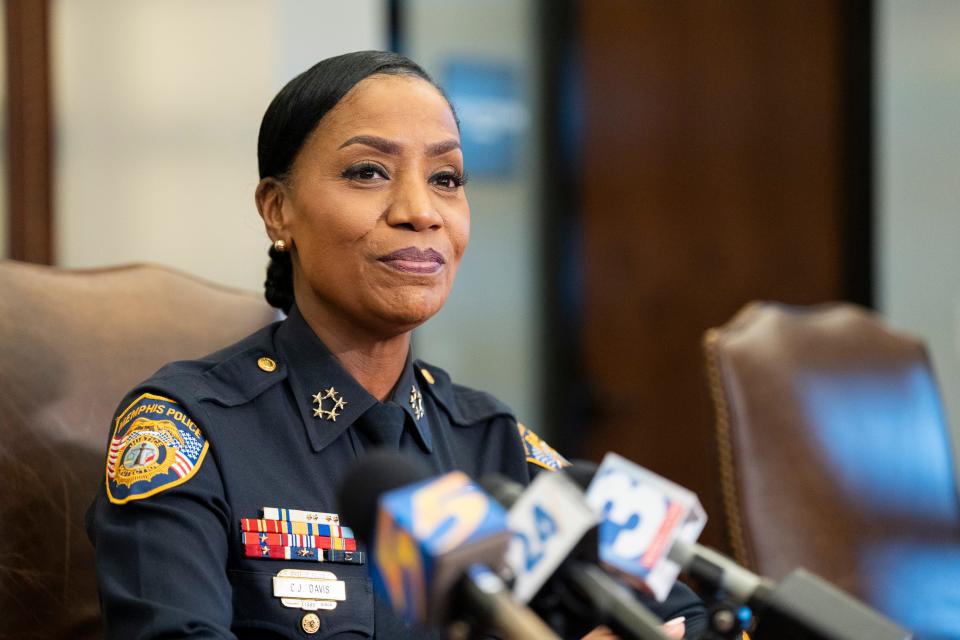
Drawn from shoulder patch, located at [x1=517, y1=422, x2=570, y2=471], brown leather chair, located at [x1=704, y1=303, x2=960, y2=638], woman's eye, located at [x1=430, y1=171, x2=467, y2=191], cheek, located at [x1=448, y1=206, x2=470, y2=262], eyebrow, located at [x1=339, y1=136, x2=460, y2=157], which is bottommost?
brown leather chair, located at [x1=704, y1=303, x2=960, y2=638]

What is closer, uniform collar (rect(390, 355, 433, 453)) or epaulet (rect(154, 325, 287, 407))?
epaulet (rect(154, 325, 287, 407))

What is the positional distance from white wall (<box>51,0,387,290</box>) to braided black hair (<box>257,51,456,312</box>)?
3.50 ft

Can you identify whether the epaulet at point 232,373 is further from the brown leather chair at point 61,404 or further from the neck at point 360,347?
the brown leather chair at point 61,404

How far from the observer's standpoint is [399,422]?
49.7 inches

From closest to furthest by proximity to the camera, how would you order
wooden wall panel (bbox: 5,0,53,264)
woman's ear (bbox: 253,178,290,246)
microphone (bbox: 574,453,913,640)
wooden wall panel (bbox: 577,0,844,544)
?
microphone (bbox: 574,453,913,640)
woman's ear (bbox: 253,178,290,246)
wooden wall panel (bbox: 5,0,53,264)
wooden wall panel (bbox: 577,0,844,544)

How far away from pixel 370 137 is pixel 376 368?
27 centimetres

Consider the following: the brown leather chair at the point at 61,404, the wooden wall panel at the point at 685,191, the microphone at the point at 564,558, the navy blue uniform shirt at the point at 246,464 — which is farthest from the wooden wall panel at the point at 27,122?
the microphone at the point at 564,558

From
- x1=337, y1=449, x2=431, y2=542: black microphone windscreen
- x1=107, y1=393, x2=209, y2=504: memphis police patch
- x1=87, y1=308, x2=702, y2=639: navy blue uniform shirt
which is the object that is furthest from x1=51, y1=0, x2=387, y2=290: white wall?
x1=337, y1=449, x2=431, y2=542: black microphone windscreen

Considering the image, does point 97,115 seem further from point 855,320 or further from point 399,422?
point 855,320

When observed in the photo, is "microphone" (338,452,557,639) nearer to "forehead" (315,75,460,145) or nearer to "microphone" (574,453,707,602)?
"microphone" (574,453,707,602)

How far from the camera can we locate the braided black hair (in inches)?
49.3

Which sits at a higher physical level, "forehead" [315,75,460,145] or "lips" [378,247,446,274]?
"forehead" [315,75,460,145]

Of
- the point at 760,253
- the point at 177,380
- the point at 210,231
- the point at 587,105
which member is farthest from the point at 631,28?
the point at 177,380

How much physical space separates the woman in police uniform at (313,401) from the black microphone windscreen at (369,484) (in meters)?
0.34
